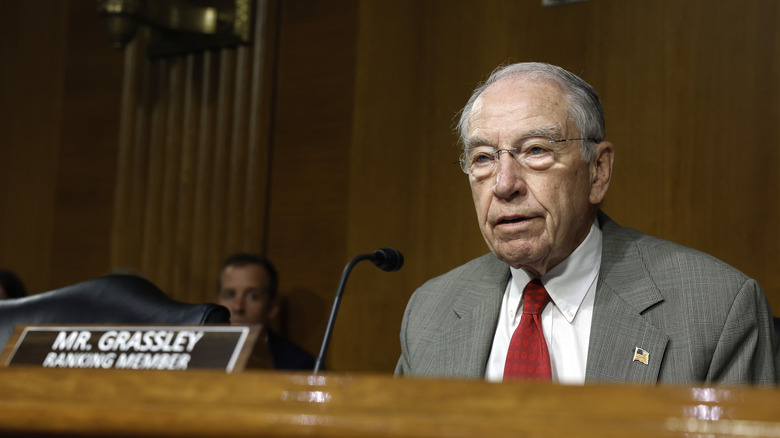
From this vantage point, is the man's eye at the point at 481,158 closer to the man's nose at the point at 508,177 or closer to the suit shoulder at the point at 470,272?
the man's nose at the point at 508,177

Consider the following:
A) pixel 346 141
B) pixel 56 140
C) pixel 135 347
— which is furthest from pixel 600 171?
pixel 56 140

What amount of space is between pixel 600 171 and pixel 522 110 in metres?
0.27

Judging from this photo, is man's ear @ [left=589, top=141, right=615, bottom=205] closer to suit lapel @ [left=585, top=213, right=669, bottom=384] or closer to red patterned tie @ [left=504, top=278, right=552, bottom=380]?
suit lapel @ [left=585, top=213, right=669, bottom=384]

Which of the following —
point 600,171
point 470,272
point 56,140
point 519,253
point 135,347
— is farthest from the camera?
point 56,140

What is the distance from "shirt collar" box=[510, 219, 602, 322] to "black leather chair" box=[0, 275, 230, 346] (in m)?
0.76

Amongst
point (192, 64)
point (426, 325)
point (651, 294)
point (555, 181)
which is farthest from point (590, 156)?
point (192, 64)

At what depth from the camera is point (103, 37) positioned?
4023mm

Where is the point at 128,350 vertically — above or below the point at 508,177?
below

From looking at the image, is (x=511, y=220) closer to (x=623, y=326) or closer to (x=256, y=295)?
(x=623, y=326)

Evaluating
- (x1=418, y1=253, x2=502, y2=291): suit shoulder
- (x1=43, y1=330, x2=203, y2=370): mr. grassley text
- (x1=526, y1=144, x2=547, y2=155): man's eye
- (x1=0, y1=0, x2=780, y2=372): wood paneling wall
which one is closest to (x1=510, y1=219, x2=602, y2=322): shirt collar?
(x1=418, y1=253, x2=502, y2=291): suit shoulder

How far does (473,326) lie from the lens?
1863 millimetres

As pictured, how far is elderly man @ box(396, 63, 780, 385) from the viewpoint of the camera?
1621 millimetres

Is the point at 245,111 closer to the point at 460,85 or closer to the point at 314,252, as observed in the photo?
the point at 314,252

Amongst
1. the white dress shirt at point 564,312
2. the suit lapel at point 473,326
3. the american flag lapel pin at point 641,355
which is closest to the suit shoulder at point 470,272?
the suit lapel at point 473,326
